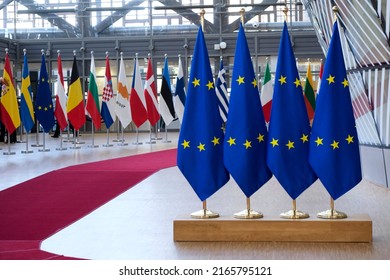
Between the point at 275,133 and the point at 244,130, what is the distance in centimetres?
29

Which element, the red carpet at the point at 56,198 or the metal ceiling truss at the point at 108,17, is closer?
the red carpet at the point at 56,198

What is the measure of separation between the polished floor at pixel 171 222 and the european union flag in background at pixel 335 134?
647 mm

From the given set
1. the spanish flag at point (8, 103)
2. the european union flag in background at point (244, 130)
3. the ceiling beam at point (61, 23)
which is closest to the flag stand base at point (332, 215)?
the european union flag in background at point (244, 130)

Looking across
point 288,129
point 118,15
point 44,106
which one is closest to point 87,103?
point 44,106

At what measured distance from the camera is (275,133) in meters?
7.02

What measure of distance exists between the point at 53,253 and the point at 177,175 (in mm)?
7179

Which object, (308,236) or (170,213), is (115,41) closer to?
(170,213)

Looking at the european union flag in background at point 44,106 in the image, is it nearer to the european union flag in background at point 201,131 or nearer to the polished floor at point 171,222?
the polished floor at point 171,222

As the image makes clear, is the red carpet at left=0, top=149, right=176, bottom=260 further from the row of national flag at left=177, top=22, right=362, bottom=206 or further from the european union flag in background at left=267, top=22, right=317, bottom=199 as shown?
the european union flag in background at left=267, top=22, right=317, bottom=199

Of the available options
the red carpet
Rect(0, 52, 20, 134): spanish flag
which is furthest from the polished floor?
Rect(0, 52, 20, 134): spanish flag

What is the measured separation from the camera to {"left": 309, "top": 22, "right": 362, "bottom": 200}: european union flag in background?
6.91m

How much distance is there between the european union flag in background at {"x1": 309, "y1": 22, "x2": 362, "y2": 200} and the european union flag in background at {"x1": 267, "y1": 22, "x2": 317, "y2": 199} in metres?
0.12

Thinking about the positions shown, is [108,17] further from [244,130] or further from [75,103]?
[244,130]

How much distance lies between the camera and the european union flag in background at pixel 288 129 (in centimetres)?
701
